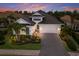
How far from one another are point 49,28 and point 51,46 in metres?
0.19

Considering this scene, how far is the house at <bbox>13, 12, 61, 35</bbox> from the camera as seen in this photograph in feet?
8.75

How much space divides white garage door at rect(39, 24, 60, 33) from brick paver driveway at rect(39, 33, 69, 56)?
0.14ft

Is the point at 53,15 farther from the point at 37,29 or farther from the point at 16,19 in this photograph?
the point at 16,19

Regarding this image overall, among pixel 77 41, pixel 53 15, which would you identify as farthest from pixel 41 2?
pixel 77 41

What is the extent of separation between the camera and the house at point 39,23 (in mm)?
2668

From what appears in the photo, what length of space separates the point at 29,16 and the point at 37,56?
431mm

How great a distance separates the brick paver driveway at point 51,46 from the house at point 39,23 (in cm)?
7

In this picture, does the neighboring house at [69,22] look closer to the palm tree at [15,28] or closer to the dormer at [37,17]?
the dormer at [37,17]

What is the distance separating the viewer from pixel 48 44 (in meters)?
2.70

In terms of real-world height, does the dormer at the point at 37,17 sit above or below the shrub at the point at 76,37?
above

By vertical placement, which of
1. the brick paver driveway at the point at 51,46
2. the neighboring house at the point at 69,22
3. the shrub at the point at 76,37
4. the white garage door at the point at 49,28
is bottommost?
the brick paver driveway at the point at 51,46

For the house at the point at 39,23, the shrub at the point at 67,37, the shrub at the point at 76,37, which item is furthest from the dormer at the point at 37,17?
the shrub at the point at 76,37

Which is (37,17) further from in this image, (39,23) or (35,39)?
(35,39)

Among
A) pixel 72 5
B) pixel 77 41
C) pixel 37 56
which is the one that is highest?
pixel 72 5
